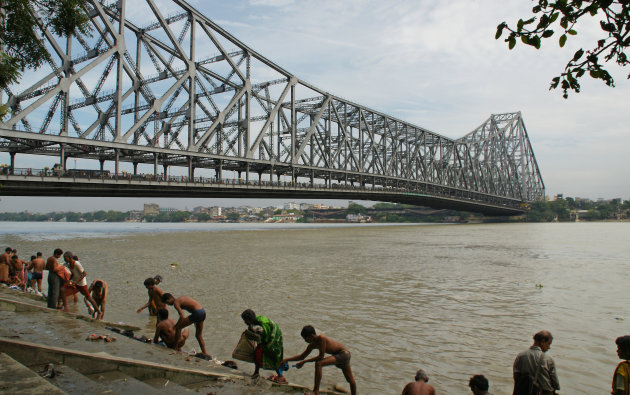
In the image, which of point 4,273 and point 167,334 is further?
point 4,273

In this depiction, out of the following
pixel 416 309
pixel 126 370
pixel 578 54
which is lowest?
pixel 416 309

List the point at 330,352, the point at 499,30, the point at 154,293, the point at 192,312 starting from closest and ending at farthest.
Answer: the point at 499,30
the point at 330,352
the point at 192,312
the point at 154,293

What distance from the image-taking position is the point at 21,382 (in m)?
4.12

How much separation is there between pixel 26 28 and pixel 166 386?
25.6 ft

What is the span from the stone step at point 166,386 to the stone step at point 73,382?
64 centimetres

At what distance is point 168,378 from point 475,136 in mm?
142241

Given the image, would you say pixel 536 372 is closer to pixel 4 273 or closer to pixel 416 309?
pixel 416 309

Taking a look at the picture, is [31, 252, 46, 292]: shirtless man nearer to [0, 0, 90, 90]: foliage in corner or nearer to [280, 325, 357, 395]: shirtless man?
[0, 0, 90, 90]: foliage in corner

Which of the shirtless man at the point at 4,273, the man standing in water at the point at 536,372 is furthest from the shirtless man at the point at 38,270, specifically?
the man standing in water at the point at 536,372

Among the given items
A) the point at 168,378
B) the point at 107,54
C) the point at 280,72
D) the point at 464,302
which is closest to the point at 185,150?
the point at 107,54

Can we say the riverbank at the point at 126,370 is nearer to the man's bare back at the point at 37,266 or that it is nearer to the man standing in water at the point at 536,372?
the man standing in water at the point at 536,372

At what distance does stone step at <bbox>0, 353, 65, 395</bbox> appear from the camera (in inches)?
153

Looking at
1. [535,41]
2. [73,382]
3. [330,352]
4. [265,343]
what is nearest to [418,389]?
[330,352]

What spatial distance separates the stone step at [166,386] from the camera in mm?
5134
